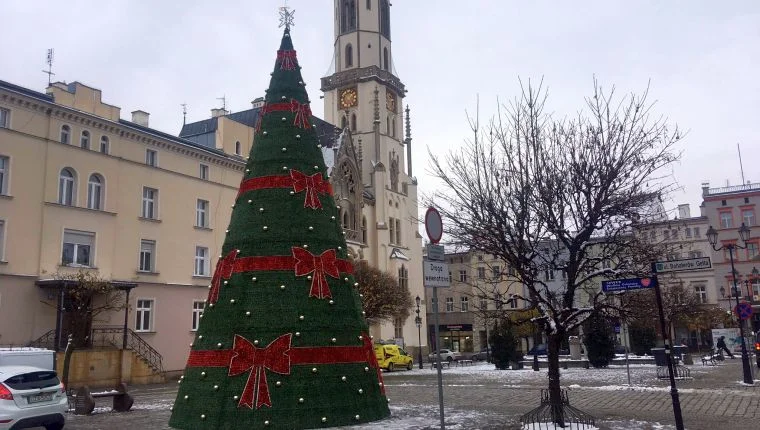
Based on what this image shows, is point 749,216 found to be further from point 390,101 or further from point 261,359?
point 261,359

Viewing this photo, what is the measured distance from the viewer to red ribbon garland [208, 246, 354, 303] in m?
10.8

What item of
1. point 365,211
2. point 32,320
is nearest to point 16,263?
point 32,320

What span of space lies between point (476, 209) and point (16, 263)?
22.0 meters

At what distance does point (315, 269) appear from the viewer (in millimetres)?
11000

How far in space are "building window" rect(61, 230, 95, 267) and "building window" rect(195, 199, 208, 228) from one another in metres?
7.29

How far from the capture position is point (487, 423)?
1323 cm

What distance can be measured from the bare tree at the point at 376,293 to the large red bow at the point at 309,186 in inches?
1097

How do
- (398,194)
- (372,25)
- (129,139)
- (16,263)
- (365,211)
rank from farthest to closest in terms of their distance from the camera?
(372,25) → (398,194) → (365,211) → (129,139) → (16,263)

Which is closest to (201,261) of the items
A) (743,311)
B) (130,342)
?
(130,342)

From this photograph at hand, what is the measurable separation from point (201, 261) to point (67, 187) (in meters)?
→ 9.41

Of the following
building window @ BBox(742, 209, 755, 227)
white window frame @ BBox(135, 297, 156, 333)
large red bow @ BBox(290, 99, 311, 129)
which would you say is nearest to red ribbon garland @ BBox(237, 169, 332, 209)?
large red bow @ BBox(290, 99, 311, 129)

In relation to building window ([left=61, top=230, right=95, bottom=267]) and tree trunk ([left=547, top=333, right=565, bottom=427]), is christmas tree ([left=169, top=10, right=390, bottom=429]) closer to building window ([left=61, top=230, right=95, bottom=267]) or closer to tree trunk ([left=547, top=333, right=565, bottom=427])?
tree trunk ([left=547, top=333, right=565, bottom=427])

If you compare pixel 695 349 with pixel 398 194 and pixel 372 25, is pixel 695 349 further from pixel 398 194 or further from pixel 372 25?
pixel 372 25

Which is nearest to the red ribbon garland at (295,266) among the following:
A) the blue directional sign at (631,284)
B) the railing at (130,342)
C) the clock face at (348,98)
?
the blue directional sign at (631,284)
